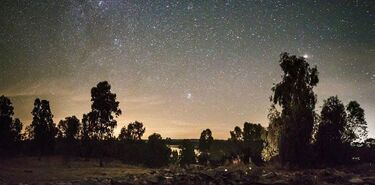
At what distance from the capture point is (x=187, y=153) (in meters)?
89.4

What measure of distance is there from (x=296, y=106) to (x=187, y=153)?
47.7m

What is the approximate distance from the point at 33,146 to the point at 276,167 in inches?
2372

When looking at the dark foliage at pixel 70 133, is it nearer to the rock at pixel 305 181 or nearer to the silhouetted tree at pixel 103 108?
the silhouetted tree at pixel 103 108

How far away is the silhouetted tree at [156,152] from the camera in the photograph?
8256cm

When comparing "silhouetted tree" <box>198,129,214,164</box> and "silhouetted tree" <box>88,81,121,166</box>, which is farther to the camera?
"silhouetted tree" <box>198,129,214,164</box>

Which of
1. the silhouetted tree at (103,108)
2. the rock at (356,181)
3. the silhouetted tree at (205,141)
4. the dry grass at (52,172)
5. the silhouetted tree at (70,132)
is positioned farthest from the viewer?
the silhouetted tree at (205,141)

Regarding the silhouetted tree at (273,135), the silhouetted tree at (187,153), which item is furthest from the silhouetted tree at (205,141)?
the silhouetted tree at (273,135)

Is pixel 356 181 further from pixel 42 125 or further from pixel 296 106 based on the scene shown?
pixel 42 125

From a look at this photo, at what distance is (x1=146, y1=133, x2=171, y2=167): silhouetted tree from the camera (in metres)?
82.6

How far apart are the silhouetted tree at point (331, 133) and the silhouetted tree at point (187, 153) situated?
1783 inches

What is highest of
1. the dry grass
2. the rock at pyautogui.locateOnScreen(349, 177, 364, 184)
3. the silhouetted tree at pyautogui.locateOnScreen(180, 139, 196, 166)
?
the silhouetted tree at pyautogui.locateOnScreen(180, 139, 196, 166)

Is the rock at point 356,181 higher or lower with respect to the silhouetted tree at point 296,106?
lower

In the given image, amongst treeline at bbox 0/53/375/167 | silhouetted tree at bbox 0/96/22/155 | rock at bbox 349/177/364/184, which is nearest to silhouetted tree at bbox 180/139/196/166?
treeline at bbox 0/53/375/167

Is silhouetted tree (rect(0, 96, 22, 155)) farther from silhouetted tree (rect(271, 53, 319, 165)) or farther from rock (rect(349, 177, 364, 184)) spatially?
rock (rect(349, 177, 364, 184))
